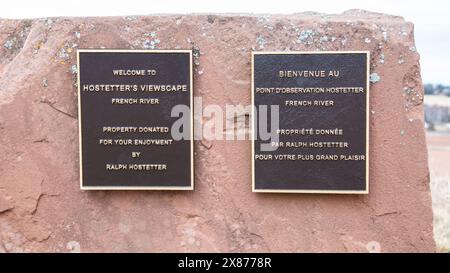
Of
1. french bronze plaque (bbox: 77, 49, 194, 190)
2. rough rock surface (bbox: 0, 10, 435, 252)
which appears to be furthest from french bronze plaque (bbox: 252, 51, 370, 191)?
french bronze plaque (bbox: 77, 49, 194, 190)

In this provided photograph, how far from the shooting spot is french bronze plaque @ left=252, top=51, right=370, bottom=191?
434 centimetres

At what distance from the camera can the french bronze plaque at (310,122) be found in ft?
14.2

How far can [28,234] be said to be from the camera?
455 cm

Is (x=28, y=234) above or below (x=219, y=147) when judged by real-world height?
below

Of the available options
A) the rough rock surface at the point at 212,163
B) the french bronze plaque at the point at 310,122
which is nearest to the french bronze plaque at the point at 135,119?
the rough rock surface at the point at 212,163

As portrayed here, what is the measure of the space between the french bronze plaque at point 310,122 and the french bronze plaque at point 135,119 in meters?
0.65

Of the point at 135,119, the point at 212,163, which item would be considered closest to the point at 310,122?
the point at 212,163

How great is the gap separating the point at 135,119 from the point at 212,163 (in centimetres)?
80

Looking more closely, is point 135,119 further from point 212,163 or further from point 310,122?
point 310,122

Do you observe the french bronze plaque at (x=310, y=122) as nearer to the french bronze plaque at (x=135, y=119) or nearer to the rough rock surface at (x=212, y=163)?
the rough rock surface at (x=212, y=163)

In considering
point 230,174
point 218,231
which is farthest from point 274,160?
point 218,231

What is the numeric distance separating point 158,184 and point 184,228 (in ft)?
1.53

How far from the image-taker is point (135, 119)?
4461mm

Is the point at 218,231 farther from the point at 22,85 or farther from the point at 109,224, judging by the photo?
the point at 22,85
